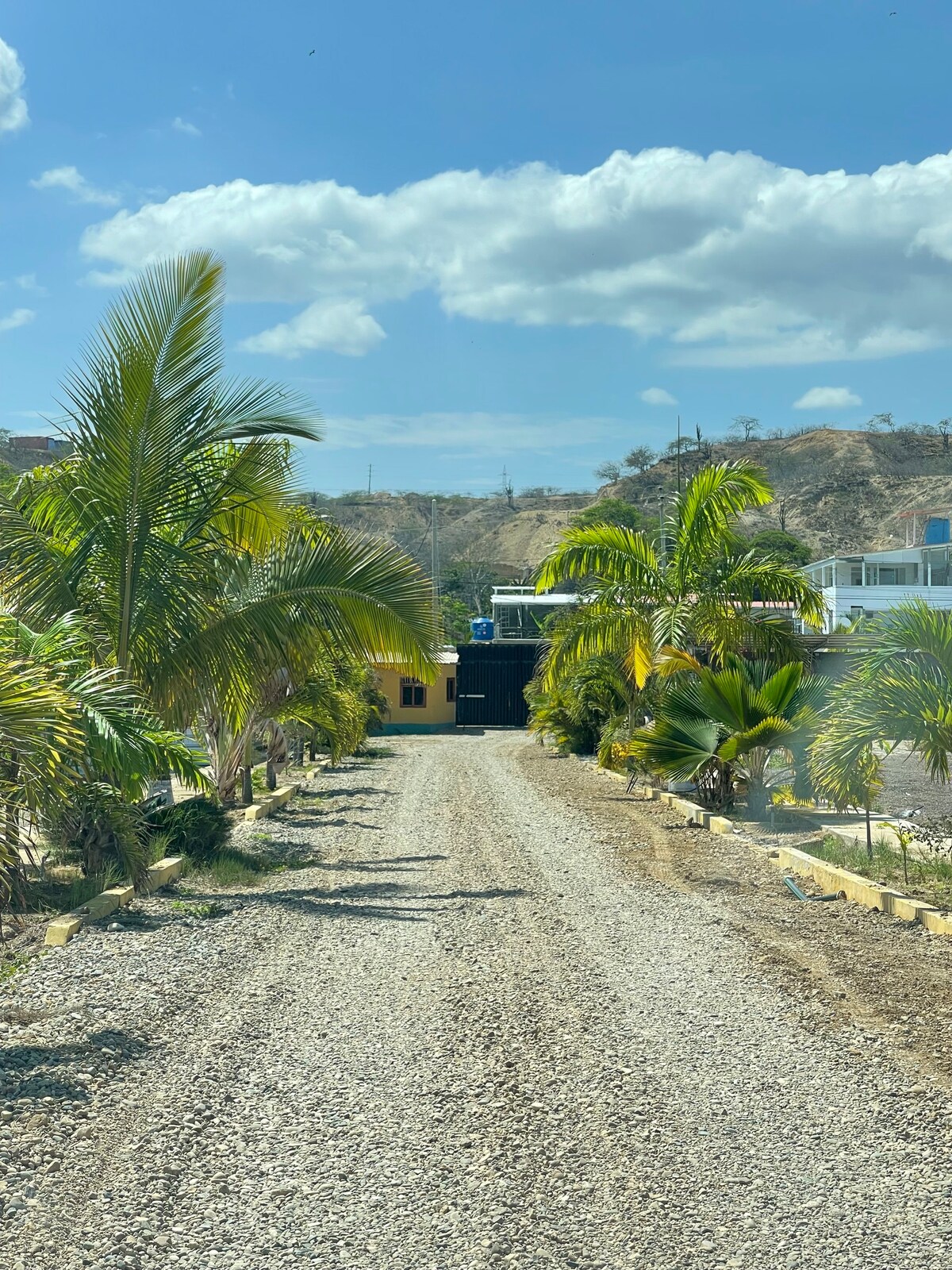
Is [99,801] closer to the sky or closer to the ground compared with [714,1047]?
closer to the sky

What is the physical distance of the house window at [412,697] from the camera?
44594 millimetres

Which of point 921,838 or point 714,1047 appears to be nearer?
point 714,1047

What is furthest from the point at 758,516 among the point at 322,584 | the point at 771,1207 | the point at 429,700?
the point at 771,1207

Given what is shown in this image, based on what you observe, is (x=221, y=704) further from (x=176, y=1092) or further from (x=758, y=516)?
(x=758, y=516)

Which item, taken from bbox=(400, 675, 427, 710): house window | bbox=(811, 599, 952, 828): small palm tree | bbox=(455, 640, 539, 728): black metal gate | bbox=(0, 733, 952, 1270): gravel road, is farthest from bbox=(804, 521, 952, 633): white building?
bbox=(0, 733, 952, 1270): gravel road

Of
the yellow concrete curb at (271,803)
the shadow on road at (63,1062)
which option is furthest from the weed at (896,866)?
the yellow concrete curb at (271,803)

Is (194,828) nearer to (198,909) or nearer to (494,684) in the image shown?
(198,909)

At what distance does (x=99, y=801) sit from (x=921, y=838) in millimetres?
6652

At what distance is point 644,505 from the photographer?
10162 cm

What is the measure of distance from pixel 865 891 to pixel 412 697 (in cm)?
3528

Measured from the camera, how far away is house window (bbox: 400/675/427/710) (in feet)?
146

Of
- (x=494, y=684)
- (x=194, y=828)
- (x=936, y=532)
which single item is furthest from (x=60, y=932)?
(x=936, y=532)

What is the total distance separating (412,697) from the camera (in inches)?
1762

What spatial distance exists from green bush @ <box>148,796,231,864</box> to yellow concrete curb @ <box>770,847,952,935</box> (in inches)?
216
